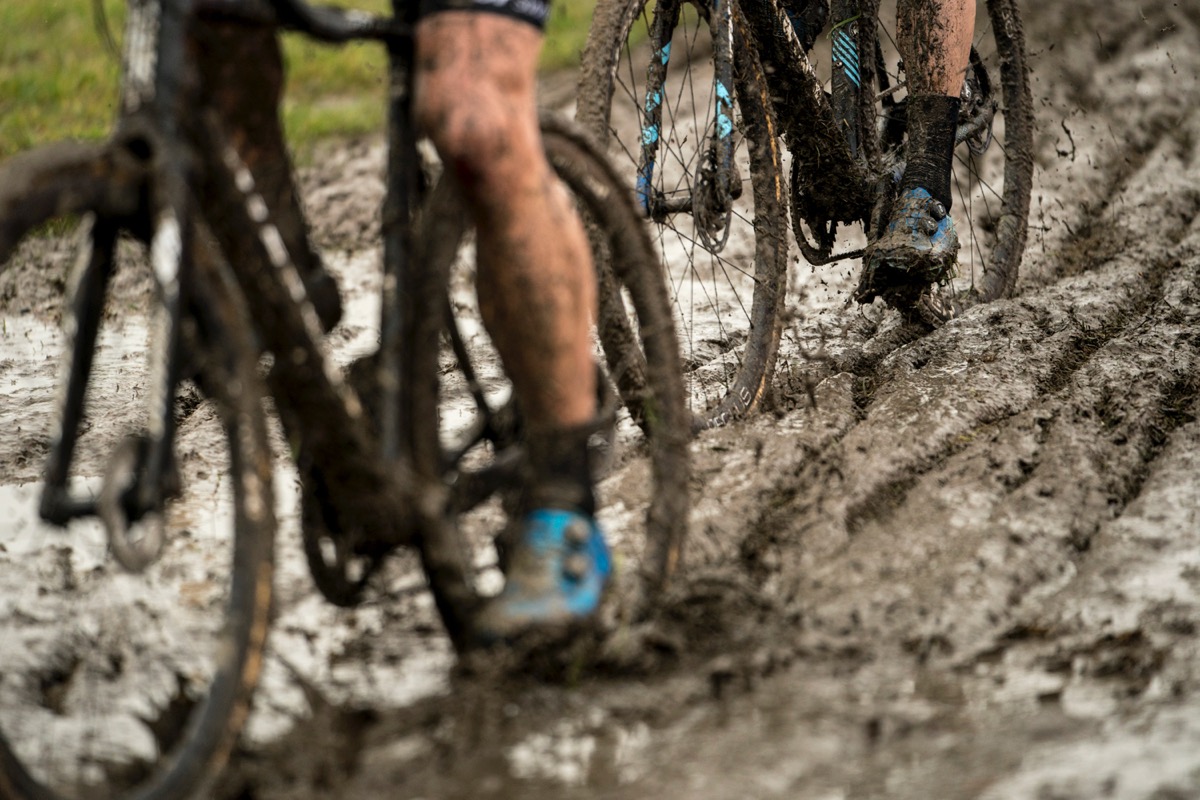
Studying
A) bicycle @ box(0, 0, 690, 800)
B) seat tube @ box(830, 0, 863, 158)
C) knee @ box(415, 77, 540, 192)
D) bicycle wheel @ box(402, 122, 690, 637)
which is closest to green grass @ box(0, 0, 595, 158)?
seat tube @ box(830, 0, 863, 158)

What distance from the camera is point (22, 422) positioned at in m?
3.42

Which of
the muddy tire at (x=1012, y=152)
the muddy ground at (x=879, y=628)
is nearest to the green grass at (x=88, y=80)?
the muddy tire at (x=1012, y=152)

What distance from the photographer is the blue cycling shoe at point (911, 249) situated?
3562mm

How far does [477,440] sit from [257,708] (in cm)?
60

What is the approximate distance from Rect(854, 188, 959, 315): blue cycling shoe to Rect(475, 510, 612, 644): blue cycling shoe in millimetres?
1894

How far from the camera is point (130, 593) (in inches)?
95.3

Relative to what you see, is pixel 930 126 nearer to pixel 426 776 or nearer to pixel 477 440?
pixel 477 440

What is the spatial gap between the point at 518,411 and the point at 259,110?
720mm

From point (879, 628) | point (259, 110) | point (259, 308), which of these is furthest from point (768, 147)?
point (259, 308)

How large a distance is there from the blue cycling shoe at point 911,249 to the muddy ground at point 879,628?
0.28 m

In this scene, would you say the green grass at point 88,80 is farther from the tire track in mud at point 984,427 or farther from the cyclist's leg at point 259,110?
the cyclist's leg at point 259,110

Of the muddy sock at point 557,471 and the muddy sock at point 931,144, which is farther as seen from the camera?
the muddy sock at point 931,144

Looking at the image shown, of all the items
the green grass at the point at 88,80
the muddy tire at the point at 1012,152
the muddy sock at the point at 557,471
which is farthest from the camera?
the green grass at the point at 88,80

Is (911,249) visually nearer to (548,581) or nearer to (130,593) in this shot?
(548,581)
